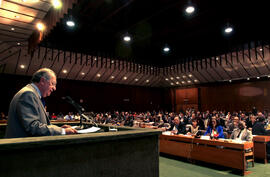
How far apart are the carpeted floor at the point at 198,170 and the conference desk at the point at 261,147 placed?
27 centimetres

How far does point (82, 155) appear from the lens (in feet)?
4.10

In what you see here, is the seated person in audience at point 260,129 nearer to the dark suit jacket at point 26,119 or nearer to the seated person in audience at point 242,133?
the seated person in audience at point 242,133

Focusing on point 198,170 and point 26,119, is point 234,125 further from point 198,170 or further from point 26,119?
point 26,119

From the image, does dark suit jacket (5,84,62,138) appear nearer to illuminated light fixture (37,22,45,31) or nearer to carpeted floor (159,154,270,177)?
carpeted floor (159,154,270,177)

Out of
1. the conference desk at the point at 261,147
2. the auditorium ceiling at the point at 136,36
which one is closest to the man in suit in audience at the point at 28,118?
the auditorium ceiling at the point at 136,36

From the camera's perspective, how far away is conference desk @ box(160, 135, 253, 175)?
171 inches

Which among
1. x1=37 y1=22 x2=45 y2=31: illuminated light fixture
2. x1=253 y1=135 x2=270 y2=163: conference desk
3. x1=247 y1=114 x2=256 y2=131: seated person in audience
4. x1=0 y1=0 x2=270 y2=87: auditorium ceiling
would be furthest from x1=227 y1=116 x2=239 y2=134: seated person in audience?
x1=37 y1=22 x2=45 y2=31: illuminated light fixture

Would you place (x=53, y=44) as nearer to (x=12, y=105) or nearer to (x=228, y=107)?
(x=12, y=105)

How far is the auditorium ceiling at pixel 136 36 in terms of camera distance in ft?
20.3

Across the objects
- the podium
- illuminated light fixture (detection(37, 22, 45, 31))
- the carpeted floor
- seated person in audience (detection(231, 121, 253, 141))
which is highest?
illuminated light fixture (detection(37, 22, 45, 31))

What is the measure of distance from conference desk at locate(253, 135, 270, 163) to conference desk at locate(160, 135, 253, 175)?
3.30ft

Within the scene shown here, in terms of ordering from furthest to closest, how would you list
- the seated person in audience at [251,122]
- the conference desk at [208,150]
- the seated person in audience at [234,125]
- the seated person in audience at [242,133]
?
the seated person in audience at [251,122]
the seated person in audience at [234,125]
the seated person in audience at [242,133]
the conference desk at [208,150]

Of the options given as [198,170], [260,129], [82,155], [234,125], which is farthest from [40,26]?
[260,129]

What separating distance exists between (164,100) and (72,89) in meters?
12.4
